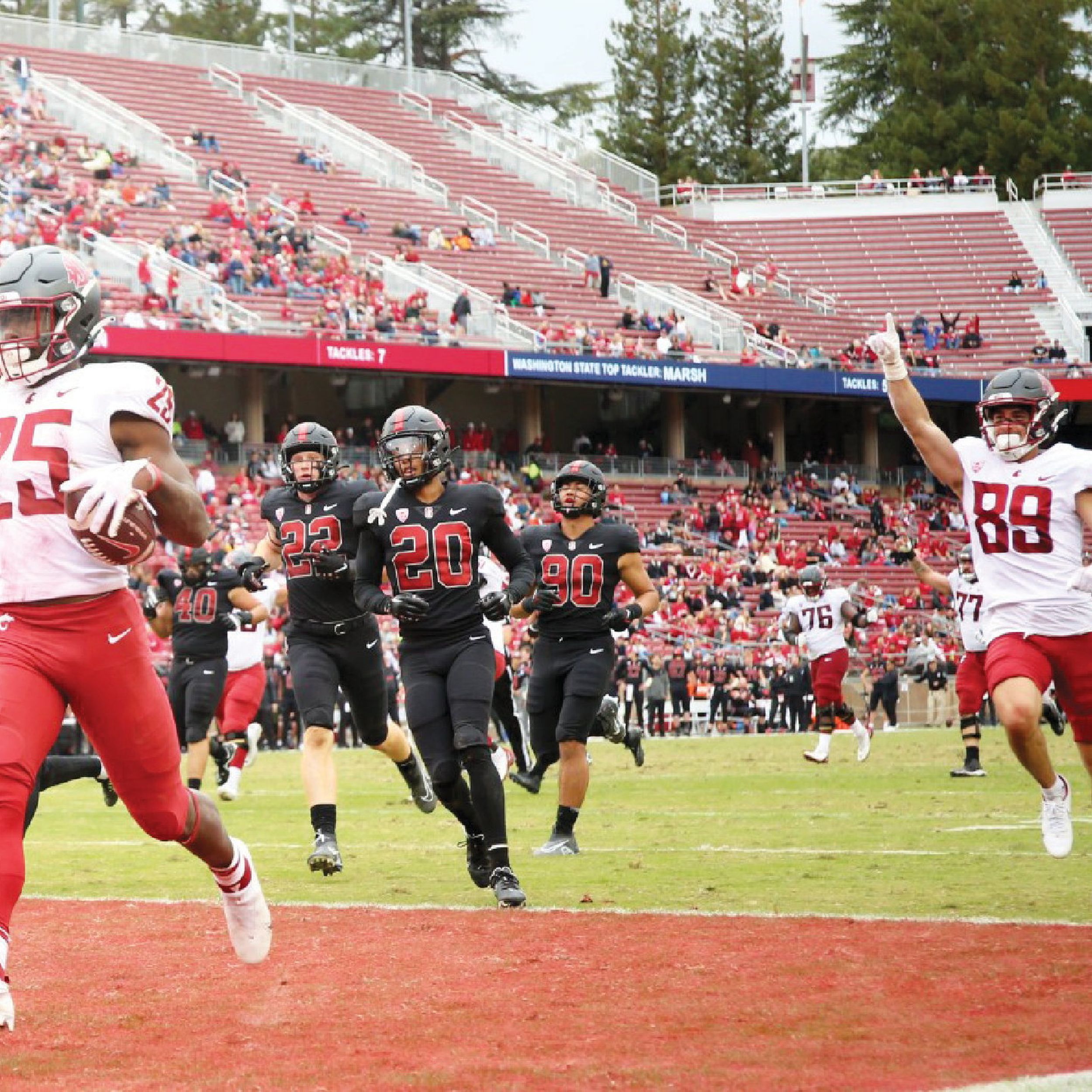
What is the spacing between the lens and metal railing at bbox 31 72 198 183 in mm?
39812

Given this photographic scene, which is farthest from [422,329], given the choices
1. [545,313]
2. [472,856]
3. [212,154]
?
[472,856]

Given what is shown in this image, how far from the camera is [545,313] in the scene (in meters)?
41.5

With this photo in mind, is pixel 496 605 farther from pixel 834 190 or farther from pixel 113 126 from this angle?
pixel 834 190

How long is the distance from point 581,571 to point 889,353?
3.16 m

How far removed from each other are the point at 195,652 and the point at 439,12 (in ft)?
176

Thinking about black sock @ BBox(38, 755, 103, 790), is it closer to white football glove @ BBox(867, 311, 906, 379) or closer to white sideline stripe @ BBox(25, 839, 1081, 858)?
white sideline stripe @ BBox(25, 839, 1081, 858)

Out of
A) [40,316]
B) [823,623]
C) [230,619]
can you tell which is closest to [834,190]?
[823,623]

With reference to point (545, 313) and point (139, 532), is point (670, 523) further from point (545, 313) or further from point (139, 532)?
point (139, 532)

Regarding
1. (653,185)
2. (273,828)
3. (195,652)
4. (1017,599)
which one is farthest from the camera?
(653,185)

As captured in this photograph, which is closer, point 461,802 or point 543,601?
point 461,802

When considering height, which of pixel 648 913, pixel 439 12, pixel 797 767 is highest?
pixel 439 12

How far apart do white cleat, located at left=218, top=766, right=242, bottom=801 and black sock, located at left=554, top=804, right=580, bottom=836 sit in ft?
18.3

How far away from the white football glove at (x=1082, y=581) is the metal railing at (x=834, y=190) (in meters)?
44.1

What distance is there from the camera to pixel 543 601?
35.4 feet
